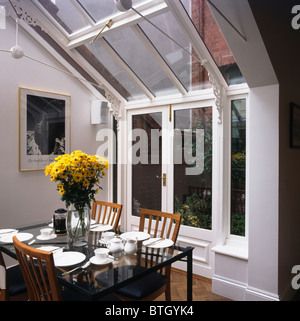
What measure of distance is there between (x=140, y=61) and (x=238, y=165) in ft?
5.27

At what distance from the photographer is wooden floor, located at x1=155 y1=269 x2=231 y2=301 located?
9.20 ft

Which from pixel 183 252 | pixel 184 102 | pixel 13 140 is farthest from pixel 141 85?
pixel 183 252

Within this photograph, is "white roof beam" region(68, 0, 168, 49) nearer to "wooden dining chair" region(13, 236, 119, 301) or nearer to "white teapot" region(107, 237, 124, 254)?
"white teapot" region(107, 237, 124, 254)

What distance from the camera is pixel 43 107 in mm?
3482

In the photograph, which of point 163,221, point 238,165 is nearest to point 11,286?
point 163,221

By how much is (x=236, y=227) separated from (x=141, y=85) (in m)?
2.00

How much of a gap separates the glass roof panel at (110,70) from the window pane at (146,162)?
12.9 inches

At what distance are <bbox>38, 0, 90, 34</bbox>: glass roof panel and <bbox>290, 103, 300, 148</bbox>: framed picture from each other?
2246 mm

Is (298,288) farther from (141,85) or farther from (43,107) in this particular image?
(43,107)

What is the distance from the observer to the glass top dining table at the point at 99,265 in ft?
4.96

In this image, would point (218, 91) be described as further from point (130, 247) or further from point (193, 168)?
point (130, 247)

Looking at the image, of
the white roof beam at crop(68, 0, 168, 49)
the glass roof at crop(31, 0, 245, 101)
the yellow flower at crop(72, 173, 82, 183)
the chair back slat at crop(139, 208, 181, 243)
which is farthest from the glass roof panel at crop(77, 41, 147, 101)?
the yellow flower at crop(72, 173, 82, 183)

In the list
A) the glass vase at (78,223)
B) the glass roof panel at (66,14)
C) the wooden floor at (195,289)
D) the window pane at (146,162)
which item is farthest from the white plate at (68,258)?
the glass roof panel at (66,14)
